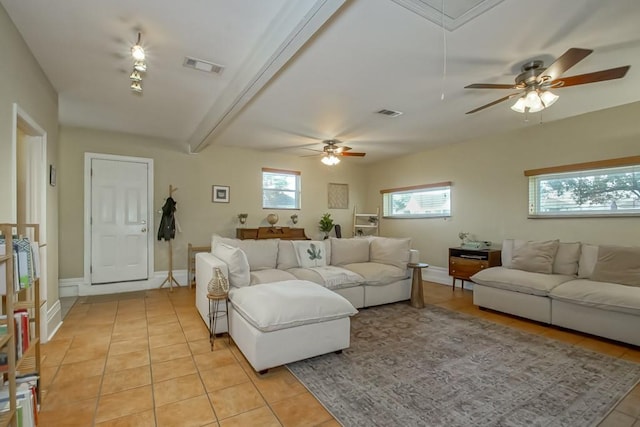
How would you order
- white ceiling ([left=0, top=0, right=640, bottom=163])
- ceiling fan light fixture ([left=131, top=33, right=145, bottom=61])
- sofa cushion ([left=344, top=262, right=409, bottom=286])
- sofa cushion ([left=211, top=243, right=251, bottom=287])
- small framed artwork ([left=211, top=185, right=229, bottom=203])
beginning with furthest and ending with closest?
small framed artwork ([left=211, top=185, right=229, bottom=203]), sofa cushion ([left=344, top=262, right=409, bottom=286]), sofa cushion ([left=211, top=243, right=251, bottom=287]), ceiling fan light fixture ([left=131, top=33, right=145, bottom=61]), white ceiling ([left=0, top=0, right=640, bottom=163])

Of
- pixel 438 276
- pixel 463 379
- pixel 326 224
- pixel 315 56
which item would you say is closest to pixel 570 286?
pixel 463 379

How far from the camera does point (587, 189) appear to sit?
3938 millimetres

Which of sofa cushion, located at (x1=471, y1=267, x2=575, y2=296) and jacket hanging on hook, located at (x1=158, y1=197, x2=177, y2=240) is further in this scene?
jacket hanging on hook, located at (x1=158, y1=197, x2=177, y2=240)

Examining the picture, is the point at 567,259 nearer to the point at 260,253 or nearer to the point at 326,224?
the point at 260,253

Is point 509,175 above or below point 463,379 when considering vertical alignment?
above

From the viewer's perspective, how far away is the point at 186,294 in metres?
4.73

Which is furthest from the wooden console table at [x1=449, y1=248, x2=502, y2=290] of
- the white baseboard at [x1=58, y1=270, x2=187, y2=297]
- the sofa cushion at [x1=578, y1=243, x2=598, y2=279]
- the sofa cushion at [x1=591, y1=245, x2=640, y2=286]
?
the white baseboard at [x1=58, y1=270, x2=187, y2=297]

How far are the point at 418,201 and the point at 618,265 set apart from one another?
326 centimetres

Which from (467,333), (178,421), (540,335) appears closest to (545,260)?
(540,335)

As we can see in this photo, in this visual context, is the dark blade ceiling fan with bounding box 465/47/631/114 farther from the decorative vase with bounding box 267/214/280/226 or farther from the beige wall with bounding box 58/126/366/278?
the beige wall with bounding box 58/126/366/278

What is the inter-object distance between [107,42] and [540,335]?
4890 mm

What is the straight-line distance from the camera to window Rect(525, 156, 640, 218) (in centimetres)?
359

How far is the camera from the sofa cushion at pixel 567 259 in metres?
3.70

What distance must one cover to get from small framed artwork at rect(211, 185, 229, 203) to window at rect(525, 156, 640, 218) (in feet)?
16.5
